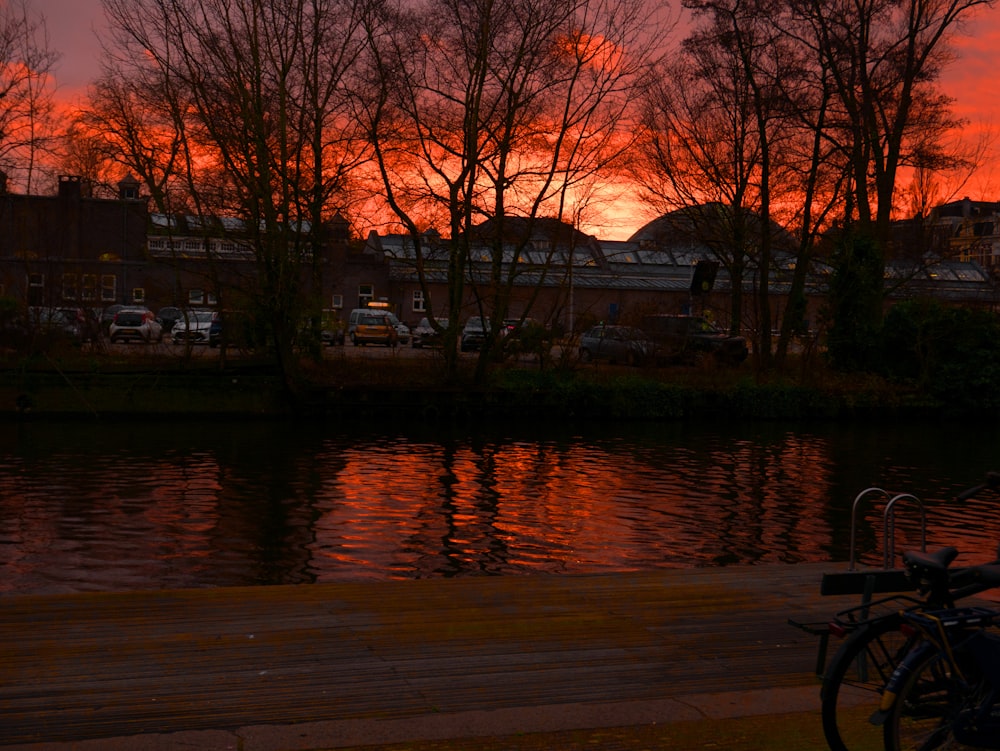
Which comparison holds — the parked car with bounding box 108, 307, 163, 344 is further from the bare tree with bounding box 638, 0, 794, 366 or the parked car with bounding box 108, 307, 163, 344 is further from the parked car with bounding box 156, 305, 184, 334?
the bare tree with bounding box 638, 0, 794, 366

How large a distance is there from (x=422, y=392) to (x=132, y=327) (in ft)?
58.5

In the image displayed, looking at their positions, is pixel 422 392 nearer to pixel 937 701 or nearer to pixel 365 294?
pixel 937 701

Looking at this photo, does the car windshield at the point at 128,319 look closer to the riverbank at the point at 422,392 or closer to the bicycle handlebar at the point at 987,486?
the riverbank at the point at 422,392

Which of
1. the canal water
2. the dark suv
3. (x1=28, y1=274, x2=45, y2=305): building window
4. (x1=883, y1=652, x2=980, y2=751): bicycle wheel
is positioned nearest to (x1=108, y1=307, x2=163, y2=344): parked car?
(x1=28, y1=274, x2=45, y2=305): building window

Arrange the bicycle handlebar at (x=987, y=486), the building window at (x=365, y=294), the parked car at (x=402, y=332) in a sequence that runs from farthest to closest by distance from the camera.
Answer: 1. the building window at (x=365, y=294)
2. the parked car at (x=402, y=332)
3. the bicycle handlebar at (x=987, y=486)

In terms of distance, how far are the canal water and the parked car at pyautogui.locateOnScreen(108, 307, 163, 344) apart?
1537cm

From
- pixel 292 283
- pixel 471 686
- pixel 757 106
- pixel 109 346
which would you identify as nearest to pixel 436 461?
pixel 292 283

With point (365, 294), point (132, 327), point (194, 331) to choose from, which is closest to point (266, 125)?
point (194, 331)

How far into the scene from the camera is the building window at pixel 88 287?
3219 centimetres

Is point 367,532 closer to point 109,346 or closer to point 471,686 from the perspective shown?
point 471,686

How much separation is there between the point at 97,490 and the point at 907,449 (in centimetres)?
1919

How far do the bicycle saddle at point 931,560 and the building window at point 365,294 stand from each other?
7206 centimetres

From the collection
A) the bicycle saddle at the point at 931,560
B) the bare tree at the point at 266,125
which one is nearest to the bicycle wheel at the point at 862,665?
the bicycle saddle at the point at 931,560

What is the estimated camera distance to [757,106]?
123 ft
